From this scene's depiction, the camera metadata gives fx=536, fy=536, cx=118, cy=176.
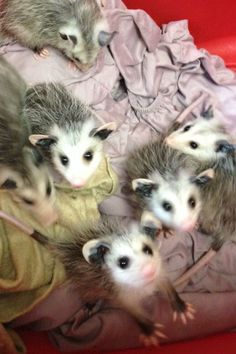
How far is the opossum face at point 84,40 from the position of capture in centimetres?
197

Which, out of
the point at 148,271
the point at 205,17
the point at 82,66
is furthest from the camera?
the point at 205,17

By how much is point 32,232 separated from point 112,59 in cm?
80

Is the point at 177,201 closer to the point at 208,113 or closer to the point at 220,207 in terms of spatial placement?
the point at 220,207

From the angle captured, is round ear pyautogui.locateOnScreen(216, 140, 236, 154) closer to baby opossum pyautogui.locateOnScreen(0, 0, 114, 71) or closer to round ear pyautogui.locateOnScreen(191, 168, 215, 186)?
round ear pyautogui.locateOnScreen(191, 168, 215, 186)

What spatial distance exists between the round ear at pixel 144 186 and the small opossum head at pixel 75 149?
0.15 m

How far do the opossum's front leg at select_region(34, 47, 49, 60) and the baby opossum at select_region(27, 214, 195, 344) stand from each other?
713mm

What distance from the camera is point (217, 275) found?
1.80m

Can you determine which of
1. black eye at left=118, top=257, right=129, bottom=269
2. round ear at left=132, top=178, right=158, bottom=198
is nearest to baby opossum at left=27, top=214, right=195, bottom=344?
black eye at left=118, top=257, right=129, bottom=269

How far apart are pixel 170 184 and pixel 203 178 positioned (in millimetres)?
104

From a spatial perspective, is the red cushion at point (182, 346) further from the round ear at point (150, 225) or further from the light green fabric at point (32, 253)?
the round ear at point (150, 225)

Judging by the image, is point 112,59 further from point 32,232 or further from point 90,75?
point 32,232

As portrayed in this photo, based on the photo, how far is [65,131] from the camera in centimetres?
173

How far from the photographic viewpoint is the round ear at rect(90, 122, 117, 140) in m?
1.71

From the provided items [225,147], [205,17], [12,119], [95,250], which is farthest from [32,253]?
[205,17]
